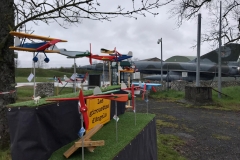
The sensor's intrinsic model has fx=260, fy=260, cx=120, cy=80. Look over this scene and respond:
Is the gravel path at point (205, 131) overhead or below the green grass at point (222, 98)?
below

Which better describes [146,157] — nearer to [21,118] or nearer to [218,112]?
[21,118]

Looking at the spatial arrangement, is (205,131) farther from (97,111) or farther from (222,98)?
(222,98)

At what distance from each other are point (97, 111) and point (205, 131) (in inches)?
238

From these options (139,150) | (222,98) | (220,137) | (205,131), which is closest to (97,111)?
(139,150)

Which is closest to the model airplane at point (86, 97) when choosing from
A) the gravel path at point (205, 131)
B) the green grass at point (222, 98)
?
the gravel path at point (205, 131)

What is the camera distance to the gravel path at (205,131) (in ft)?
21.1

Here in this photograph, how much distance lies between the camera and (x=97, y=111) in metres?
3.60

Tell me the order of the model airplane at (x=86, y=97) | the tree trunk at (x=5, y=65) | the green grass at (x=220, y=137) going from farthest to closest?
1. the green grass at (x=220, y=137)
2. the tree trunk at (x=5, y=65)
3. the model airplane at (x=86, y=97)

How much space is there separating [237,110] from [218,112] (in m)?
1.43

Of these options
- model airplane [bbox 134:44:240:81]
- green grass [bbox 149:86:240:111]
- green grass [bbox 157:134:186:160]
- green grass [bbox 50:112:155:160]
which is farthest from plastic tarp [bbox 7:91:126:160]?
model airplane [bbox 134:44:240:81]

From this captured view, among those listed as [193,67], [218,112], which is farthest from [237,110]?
[193,67]

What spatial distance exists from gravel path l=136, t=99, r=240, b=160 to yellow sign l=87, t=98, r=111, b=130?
9.82ft

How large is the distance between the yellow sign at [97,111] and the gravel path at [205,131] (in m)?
2.99

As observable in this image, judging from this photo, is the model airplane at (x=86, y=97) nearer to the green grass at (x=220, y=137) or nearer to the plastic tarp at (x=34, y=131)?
the plastic tarp at (x=34, y=131)
